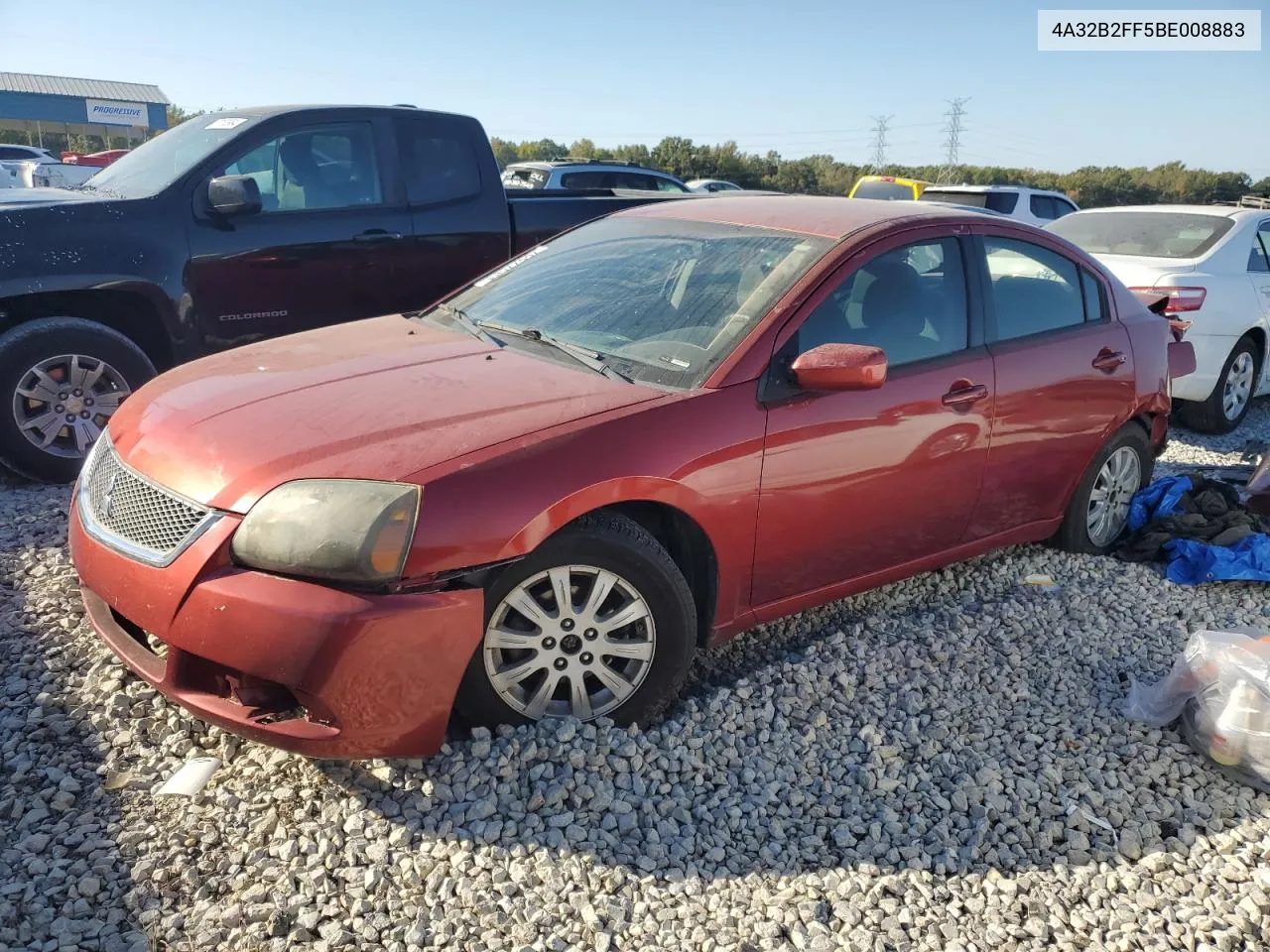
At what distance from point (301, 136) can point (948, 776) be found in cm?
500

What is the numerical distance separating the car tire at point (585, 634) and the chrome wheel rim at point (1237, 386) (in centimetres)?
646

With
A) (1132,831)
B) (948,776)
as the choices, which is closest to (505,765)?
(948,776)

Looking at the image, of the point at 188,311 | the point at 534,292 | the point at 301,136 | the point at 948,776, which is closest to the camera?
the point at 948,776

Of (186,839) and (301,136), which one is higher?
(301,136)

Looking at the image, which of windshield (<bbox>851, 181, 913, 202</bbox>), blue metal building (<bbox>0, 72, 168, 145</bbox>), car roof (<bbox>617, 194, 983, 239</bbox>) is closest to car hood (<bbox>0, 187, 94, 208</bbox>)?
car roof (<bbox>617, 194, 983, 239</bbox>)

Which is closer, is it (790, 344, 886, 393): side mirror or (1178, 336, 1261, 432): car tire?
(790, 344, 886, 393): side mirror

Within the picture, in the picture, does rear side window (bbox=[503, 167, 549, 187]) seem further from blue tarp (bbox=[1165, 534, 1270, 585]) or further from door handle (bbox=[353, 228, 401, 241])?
blue tarp (bbox=[1165, 534, 1270, 585])

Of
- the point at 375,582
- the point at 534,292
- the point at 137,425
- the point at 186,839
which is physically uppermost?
the point at 534,292

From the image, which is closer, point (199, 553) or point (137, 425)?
point (199, 553)

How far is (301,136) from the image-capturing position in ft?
19.4

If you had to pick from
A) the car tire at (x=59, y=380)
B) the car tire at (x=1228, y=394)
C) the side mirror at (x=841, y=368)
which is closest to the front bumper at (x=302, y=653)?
the side mirror at (x=841, y=368)

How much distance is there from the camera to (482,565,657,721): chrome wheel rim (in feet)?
9.63

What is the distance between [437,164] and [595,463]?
4068 millimetres

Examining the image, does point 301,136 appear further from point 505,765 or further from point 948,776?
point 948,776
